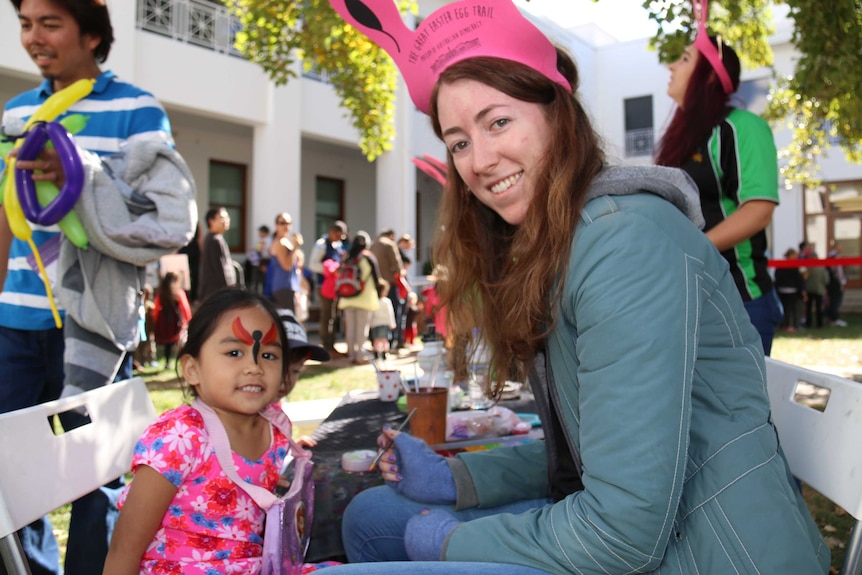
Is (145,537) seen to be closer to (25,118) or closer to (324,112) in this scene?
(25,118)

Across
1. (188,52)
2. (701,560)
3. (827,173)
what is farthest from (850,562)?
(827,173)

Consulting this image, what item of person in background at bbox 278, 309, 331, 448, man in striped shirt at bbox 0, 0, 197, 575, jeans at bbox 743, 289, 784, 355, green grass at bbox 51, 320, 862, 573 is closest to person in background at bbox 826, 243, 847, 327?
green grass at bbox 51, 320, 862, 573

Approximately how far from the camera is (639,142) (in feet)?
69.0

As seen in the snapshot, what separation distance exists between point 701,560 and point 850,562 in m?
0.44

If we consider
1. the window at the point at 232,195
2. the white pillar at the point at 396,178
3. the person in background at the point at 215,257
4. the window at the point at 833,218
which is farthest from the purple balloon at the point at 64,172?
the window at the point at 833,218

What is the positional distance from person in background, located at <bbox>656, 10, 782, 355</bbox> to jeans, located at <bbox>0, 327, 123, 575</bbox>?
6.82 feet

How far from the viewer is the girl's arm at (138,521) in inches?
55.9

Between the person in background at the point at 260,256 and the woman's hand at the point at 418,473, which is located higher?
the person in background at the point at 260,256

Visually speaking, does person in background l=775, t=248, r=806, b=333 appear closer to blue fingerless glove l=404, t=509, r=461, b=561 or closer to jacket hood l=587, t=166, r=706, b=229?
jacket hood l=587, t=166, r=706, b=229

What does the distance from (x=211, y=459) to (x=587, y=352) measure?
975mm

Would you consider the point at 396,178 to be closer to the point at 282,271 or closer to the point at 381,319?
the point at 381,319

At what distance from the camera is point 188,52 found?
10.7m

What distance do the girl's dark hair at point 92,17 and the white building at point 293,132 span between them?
16.2ft

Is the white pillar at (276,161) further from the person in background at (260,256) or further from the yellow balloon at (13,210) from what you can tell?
the yellow balloon at (13,210)
